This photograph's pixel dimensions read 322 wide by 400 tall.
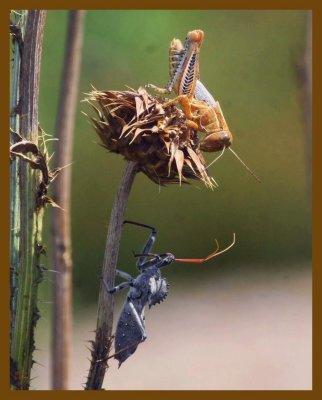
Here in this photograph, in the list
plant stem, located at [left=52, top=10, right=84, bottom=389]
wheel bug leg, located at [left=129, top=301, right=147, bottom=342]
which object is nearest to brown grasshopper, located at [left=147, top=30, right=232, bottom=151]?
plant stem, located at [left=52, top=10, right=84, bottom=389]

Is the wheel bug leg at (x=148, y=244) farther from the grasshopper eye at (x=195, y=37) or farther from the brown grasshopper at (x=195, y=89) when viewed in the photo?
the grasshopper eye at (x=195, y=37)

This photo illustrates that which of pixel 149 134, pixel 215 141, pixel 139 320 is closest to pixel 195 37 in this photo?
pixel 215 141

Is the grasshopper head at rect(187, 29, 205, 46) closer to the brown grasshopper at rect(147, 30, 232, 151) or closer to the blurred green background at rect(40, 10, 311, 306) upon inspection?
the brown grasshopper at rect(147, 30, 232, 151)

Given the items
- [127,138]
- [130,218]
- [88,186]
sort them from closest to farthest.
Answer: [127,138]
[130,218]
[88,186]

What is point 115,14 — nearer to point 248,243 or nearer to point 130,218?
point 130,218

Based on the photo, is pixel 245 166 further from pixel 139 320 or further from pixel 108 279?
pixel 108 279

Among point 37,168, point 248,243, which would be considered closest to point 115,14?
point 37,168
